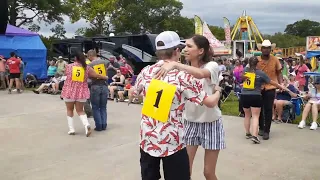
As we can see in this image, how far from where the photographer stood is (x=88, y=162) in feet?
A: 18.5

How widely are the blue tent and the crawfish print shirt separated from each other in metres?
18.4

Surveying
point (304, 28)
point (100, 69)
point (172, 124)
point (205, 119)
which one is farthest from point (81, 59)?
point (304, 28)

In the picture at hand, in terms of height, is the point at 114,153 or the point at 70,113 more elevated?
the point at 70,113

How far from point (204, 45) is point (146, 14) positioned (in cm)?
5255

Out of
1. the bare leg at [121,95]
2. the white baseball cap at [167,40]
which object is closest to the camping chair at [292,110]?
the bare leg at [121,95]

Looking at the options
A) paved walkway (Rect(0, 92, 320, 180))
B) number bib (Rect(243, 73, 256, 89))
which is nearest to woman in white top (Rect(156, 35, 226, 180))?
paved walkway (Rect(0, 92, 320, 180))

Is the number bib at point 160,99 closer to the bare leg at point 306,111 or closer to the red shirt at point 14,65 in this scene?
the bare leg at point 306,111

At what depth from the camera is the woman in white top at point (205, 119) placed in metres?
3.45

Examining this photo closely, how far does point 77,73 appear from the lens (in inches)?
292

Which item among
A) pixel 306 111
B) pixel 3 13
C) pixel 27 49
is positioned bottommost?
pixel 306 111

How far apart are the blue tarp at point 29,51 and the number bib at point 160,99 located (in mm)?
18457

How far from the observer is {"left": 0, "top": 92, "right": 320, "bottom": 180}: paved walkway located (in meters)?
5.09

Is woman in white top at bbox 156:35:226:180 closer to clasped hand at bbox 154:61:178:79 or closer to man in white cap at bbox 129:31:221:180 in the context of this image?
man in white cap at bbox 129:31:221:180

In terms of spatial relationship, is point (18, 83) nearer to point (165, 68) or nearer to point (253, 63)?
point (253, 63)
